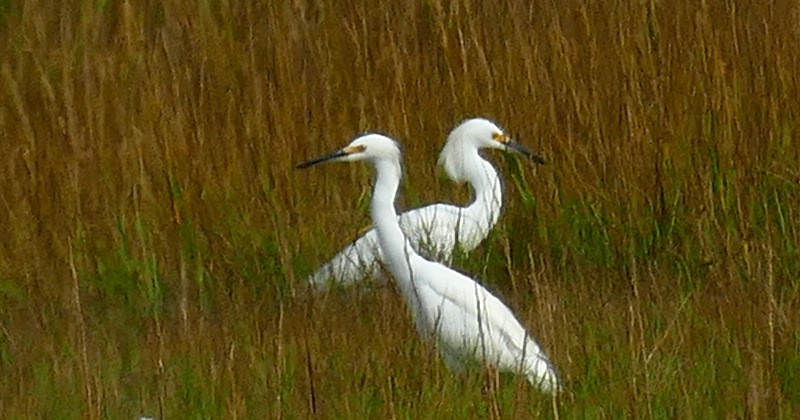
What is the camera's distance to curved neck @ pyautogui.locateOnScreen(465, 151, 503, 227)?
17.5ft

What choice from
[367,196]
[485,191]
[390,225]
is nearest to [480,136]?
[485,191]

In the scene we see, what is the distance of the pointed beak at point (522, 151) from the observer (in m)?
5.25

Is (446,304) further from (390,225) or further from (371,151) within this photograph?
(371,151)

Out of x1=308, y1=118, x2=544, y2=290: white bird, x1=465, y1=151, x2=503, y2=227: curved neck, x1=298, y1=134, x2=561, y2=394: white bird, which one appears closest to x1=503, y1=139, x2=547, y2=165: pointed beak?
x1=308, y1=118, x2=544, y2=290: white bird

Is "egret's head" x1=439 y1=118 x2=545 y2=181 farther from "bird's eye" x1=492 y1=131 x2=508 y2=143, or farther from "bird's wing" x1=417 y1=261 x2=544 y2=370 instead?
"bird's wing" x1=417 y1=261 x2=544 y2=370

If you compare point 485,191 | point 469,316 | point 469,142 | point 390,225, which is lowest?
point 469,316

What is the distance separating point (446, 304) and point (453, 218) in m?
1.04

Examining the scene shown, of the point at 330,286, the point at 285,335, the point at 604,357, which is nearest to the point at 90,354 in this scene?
the point at 285,335

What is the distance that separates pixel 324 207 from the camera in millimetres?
5375

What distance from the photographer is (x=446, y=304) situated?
4.13 meters

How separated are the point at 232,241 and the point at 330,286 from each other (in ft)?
2.51

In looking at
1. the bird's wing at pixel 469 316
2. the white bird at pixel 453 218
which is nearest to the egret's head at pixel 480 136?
the white bird at pixel 453 218

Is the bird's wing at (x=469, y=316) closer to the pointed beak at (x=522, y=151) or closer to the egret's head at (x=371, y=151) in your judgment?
the egret's head at (x=371, y=151)

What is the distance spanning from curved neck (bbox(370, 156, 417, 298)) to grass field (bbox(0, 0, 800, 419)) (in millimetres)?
74
